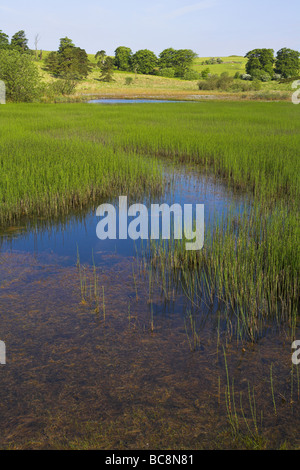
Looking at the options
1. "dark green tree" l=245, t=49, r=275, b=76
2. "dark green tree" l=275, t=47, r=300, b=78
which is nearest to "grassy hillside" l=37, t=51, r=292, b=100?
"dark green tree" l=245, t=49, r=275, b=76

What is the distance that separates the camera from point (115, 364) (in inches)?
125

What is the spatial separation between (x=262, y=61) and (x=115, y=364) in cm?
9683

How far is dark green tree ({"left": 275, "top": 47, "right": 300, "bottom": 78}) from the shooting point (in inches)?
3275

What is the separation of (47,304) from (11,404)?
1.50 metres

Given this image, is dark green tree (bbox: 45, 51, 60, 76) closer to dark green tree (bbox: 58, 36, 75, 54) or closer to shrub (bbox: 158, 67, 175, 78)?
dark green tree (bbox: 58, 36, 75, 54)

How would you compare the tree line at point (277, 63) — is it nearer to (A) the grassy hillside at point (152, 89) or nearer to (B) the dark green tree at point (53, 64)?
(A) the grassy hillside at point (152, 89)

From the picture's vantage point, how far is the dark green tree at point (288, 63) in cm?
8319

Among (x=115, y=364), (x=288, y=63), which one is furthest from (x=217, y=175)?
(x=288, y=63)

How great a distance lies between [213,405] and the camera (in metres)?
→ 2.71

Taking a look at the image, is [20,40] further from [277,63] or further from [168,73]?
[277,63]

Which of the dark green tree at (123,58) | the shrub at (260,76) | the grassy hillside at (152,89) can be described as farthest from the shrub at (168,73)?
the shrub at (260,76)

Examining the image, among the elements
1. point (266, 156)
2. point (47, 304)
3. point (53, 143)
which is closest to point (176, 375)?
point (47, 304)

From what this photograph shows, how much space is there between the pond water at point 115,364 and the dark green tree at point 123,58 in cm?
10309

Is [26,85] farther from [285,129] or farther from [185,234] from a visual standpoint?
[185,234]
